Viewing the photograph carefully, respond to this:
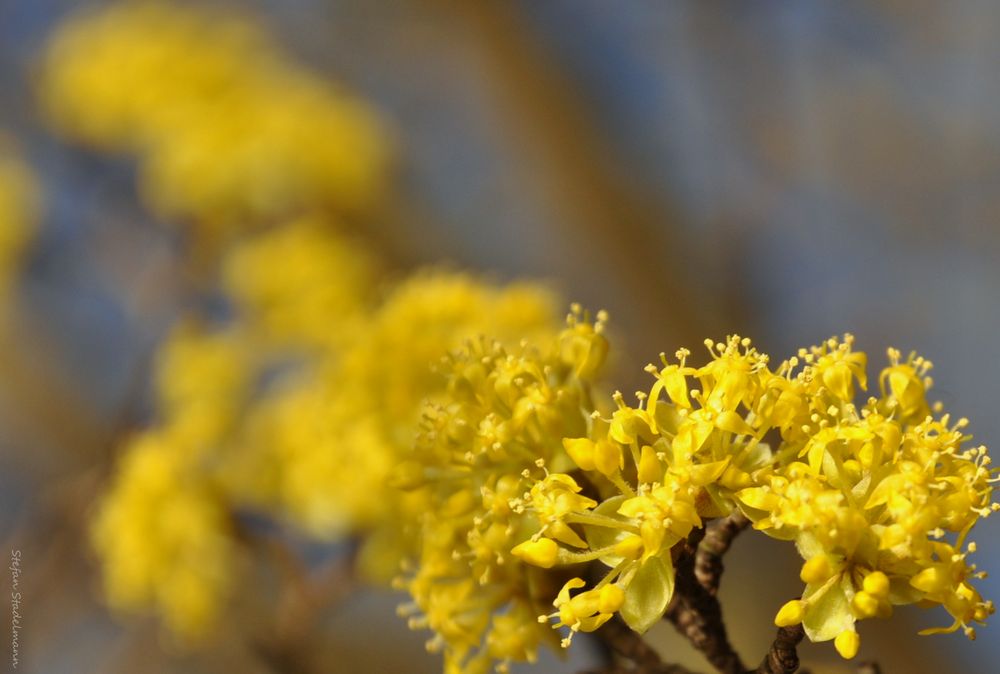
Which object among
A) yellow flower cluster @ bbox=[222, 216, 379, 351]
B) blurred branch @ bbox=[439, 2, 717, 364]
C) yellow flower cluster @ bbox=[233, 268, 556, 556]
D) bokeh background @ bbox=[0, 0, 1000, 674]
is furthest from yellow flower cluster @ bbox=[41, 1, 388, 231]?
yellow flower cluster @ bbox=[233, 268, 556, 556]

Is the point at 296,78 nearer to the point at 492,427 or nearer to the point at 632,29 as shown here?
the point at 632,29

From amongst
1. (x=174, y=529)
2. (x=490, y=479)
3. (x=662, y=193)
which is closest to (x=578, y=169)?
(x=662, y=193)

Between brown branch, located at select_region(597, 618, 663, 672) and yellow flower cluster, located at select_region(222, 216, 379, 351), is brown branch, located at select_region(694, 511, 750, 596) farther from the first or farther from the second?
yellow flower cluster, located at select_region(222, 216, 379, 351)

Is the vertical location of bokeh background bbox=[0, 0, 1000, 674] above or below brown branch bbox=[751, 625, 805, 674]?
above

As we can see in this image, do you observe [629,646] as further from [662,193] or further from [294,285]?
[662,193]

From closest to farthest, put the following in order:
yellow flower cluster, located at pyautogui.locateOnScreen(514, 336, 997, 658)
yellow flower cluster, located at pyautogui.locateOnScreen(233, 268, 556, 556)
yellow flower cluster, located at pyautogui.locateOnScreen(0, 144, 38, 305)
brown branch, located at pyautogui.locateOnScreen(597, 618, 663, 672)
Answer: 1. yellow flower cluster, located at pyautogui.locateOnScreen(514, 336, 997, 658)
2. brown branch, located at pyautogui.locateOnScreen(597, 618, 663, 672)
3. yellow flower cluster, located at pyautogui.locateOnScreen(233, 268, 556, 556)
4. yellow flower cluster, located at pyautogui.locateOnScreen(0, 144, 38, 305)

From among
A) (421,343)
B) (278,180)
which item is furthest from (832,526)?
(278,180)
